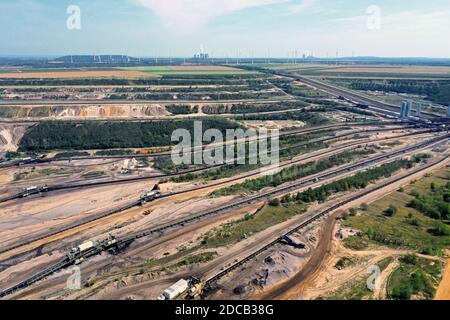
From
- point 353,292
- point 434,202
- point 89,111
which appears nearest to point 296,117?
point 434,202

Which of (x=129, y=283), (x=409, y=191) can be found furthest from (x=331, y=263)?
(x=409, y=191)

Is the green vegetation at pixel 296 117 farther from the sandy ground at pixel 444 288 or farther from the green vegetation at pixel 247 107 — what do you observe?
the sandy ground at pixel 444 288

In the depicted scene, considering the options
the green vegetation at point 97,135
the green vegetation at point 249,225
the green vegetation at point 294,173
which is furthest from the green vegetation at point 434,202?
the green vegetation at point 97,135

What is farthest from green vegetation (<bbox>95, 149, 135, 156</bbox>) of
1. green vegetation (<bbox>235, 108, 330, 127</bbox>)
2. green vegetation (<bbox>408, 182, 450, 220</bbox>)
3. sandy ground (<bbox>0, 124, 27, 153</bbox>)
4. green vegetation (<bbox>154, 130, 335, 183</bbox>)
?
green vegetation (<bbox>408, 182, 450, 220</bbox>)

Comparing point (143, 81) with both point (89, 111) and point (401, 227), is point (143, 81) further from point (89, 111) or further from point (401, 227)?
point (401, 227)

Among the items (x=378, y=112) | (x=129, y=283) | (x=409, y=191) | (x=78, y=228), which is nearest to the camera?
(x=129, y=283)

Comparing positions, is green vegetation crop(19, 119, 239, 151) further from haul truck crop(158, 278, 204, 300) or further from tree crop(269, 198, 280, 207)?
haul truck crop(158, 278, 204, 300)

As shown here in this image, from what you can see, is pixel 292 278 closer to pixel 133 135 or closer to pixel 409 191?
pixel 409 191
